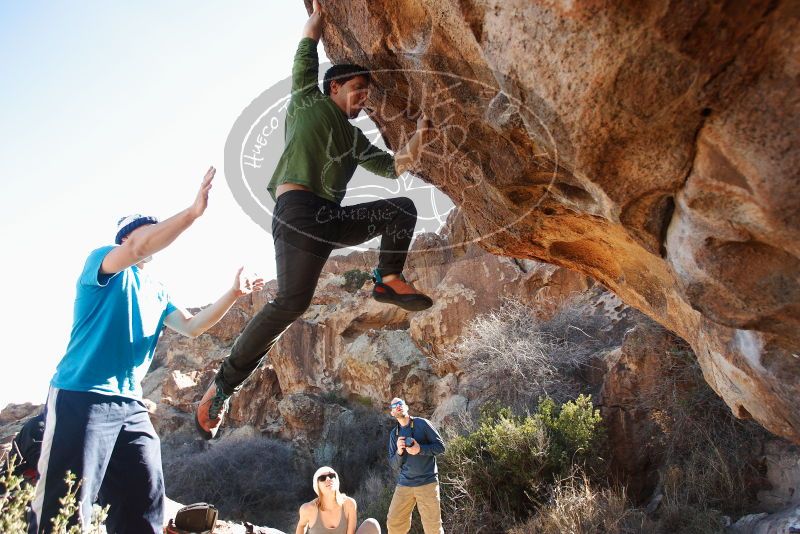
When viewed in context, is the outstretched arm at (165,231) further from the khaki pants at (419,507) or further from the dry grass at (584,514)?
the dry grass at (584,514)

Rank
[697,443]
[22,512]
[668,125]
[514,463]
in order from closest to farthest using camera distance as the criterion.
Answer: [668,125]
[22,512]
[697,443]
[514,463]

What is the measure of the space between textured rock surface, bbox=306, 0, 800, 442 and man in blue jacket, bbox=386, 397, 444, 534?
3.40m

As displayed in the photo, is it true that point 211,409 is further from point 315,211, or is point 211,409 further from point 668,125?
point 668,125

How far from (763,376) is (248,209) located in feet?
9.22

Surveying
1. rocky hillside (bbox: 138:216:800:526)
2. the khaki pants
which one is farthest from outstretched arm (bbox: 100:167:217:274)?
the khaki pants

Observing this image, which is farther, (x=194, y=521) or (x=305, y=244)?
(x=194, y=521)

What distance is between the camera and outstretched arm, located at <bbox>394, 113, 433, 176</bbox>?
10.4ft

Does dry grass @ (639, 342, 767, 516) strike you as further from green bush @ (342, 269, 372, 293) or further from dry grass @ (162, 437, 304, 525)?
green bush @ (342, 269, 372, 293)

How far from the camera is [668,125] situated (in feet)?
6.38

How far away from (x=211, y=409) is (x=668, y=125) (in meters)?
2.80

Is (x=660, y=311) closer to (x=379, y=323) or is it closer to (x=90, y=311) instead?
(x=90, y=311)

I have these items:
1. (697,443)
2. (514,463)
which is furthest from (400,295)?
(697,443)

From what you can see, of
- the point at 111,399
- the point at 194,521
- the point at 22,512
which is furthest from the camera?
the point at 194,521

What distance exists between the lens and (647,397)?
8117 millimetres
